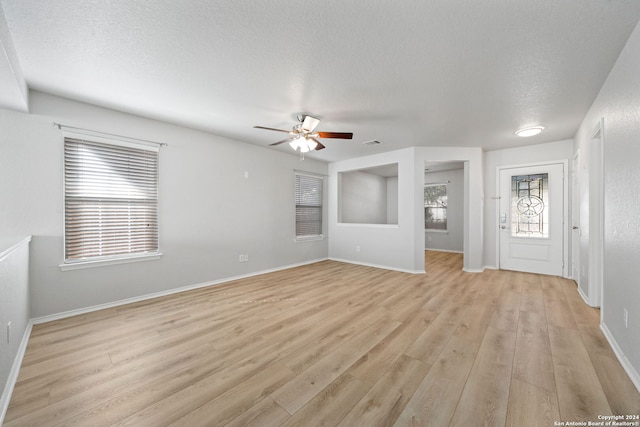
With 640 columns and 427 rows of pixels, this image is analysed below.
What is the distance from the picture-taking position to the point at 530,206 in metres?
4.87

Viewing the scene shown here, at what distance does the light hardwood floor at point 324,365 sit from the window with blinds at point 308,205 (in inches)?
102

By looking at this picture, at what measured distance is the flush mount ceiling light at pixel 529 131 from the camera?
3.84 m

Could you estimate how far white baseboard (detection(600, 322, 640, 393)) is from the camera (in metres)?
1.69

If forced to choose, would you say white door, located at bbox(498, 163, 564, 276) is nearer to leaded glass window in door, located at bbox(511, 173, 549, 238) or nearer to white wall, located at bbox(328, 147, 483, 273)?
leaded glass window in door, located at bbox(511, 173, 549, 238)

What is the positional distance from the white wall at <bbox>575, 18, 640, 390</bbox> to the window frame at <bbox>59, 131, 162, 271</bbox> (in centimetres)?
491

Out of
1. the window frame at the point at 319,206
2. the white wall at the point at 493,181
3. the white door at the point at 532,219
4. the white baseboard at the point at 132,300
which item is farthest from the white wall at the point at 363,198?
the white door at the point at 532,219

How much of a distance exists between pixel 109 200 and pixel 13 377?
2021mm

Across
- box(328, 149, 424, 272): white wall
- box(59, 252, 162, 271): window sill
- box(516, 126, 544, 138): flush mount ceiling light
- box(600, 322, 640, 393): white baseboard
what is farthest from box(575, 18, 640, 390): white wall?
box(59, 252, 162, 271): window sill

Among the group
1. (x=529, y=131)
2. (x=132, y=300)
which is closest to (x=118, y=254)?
(x=132, y=300)

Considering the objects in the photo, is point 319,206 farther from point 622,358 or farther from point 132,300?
point 622,358

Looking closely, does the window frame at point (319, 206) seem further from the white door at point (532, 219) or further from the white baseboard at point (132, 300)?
the white door at point (532, 219)

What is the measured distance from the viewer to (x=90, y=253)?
10.0 ft

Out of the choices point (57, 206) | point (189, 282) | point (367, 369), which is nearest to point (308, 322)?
point (367, 369)

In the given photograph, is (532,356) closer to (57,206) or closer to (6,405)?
(6,405)
